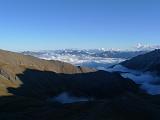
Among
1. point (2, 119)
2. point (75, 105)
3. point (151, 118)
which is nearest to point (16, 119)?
point (2, 119)

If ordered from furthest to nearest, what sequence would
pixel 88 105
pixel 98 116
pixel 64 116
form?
pixel 88 105 → pixel 64 116 → pixel 98 116

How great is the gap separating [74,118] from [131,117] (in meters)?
21.2

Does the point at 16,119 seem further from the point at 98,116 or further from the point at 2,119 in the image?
the point at 98,116

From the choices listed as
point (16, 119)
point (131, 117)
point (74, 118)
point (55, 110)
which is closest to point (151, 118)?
point (131, 117)

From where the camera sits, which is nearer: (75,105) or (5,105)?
(75,105)

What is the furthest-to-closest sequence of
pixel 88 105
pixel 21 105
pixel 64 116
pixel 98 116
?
1. pixel 21 105
2. pixel 88 105
3. pixel 64 116
4. pixel 98 116

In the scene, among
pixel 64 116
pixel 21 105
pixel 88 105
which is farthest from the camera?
pixel 21 105

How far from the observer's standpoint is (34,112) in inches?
6467

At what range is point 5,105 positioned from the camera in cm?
19925

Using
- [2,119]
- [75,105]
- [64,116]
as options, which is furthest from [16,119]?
[75,105]

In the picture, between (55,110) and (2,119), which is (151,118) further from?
(2,119)

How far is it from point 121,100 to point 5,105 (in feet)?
248

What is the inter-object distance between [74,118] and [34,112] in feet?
105

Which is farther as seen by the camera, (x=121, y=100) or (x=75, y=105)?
(x=75, y=105)
